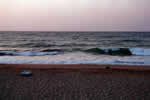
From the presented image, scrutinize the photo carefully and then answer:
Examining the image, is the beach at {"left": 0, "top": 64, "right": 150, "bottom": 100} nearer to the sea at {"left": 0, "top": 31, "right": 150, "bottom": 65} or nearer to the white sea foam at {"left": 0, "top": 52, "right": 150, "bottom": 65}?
the white sea foam at {"left": 0, "top": 52, "right": 150, "bottom": 65}

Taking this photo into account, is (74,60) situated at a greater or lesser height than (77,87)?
lesser

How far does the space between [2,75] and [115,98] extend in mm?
2688

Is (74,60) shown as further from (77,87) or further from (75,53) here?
(77,87)

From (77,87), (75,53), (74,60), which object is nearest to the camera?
(77,87)

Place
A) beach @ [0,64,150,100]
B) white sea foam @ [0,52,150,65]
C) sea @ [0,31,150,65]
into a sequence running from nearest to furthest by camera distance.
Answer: beach @ [0,64,150,100]
white sea foam @ [0,52,150,65]
sea @ [0,31,150,65]

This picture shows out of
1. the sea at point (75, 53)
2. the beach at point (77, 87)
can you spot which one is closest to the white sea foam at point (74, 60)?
the sea at point (75, 53)

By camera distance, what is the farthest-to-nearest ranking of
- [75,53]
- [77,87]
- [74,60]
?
[75,53]
[74,60]
[77,87]

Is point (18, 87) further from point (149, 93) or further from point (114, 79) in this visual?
point (149, 93)

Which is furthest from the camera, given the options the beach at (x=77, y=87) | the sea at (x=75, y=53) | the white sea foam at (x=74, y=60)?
the sea at (x=75, y=53)

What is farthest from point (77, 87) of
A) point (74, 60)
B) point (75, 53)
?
point (75, 53)

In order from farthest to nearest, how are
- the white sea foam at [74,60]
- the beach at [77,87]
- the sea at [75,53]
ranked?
1. the sea at [75,53]
2. the white sea foam at [74,60]
3. the beach at [77,87]

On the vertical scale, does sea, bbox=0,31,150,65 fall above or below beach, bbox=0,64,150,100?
below

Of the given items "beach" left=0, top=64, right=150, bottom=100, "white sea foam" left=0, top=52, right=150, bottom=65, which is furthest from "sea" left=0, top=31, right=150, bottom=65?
"beach" left=0, top=64, right=150, bottom=100

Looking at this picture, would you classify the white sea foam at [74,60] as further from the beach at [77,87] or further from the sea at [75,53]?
the beach at [77,87]
